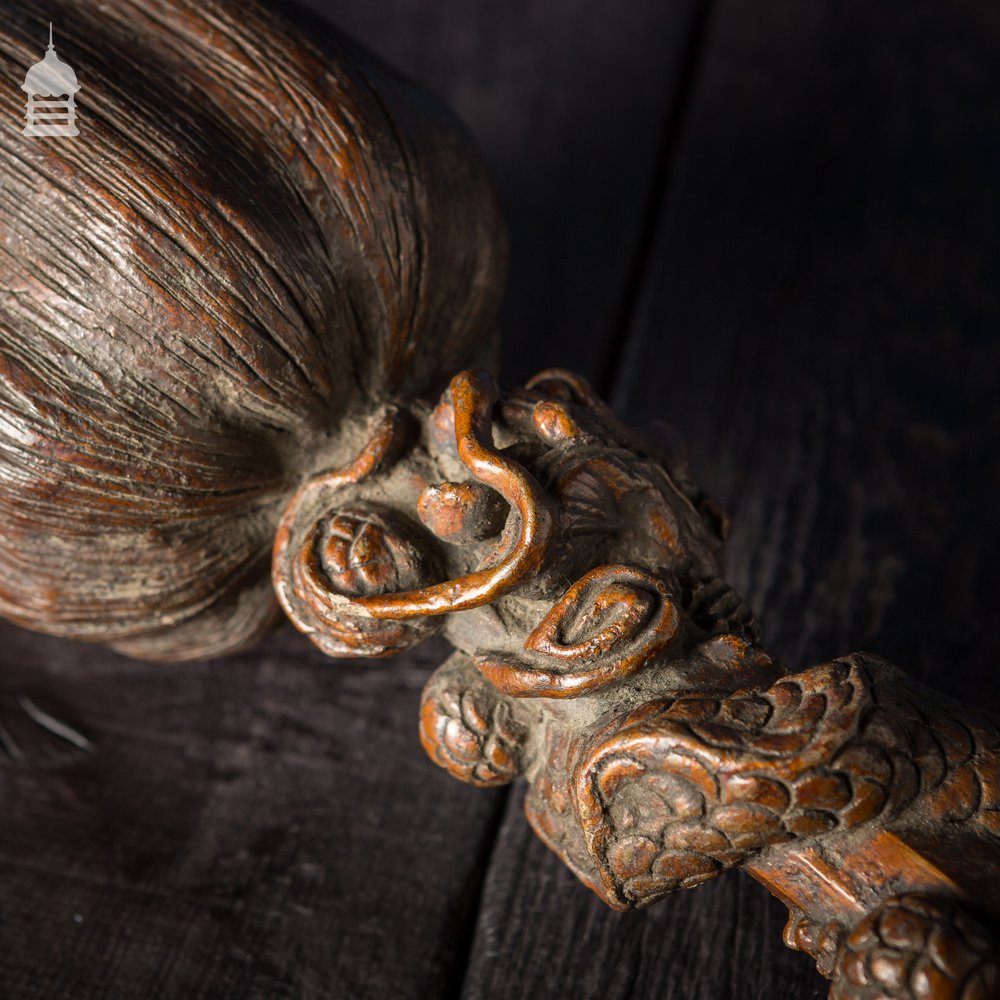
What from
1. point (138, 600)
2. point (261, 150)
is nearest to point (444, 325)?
point (261, 150)

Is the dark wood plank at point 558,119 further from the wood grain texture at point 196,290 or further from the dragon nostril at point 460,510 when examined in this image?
the dragon nostril at point 460,510

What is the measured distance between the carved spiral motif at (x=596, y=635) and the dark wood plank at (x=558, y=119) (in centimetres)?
59

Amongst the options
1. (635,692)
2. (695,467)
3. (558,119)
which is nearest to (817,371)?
(695,467)

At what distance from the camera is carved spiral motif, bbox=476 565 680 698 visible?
66cm

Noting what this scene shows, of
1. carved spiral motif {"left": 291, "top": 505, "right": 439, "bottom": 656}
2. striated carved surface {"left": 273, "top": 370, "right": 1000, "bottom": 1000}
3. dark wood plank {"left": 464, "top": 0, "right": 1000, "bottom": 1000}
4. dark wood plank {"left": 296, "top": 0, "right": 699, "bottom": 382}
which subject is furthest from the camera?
dark wood plank {"left": 296, "top": 0, "right": 699, "bottom": 382}

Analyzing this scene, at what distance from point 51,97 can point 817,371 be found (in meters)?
0.78

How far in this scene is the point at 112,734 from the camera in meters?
1.07

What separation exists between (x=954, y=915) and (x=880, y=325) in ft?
2.55

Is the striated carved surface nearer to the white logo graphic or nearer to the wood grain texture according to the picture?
the wood grain texture

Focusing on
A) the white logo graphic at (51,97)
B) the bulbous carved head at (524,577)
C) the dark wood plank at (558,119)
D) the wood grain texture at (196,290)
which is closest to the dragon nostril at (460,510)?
the bulbous carved head at (524,577)

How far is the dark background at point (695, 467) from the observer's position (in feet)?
2.92

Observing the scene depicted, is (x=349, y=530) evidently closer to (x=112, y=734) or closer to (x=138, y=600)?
(x=138, y=600)

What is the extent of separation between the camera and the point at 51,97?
73 cm

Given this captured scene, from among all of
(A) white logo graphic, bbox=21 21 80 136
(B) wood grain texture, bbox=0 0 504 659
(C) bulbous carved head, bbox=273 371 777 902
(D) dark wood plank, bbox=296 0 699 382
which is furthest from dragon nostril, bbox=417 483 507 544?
(D) dark wood plank, bbox=296 0 699 382
